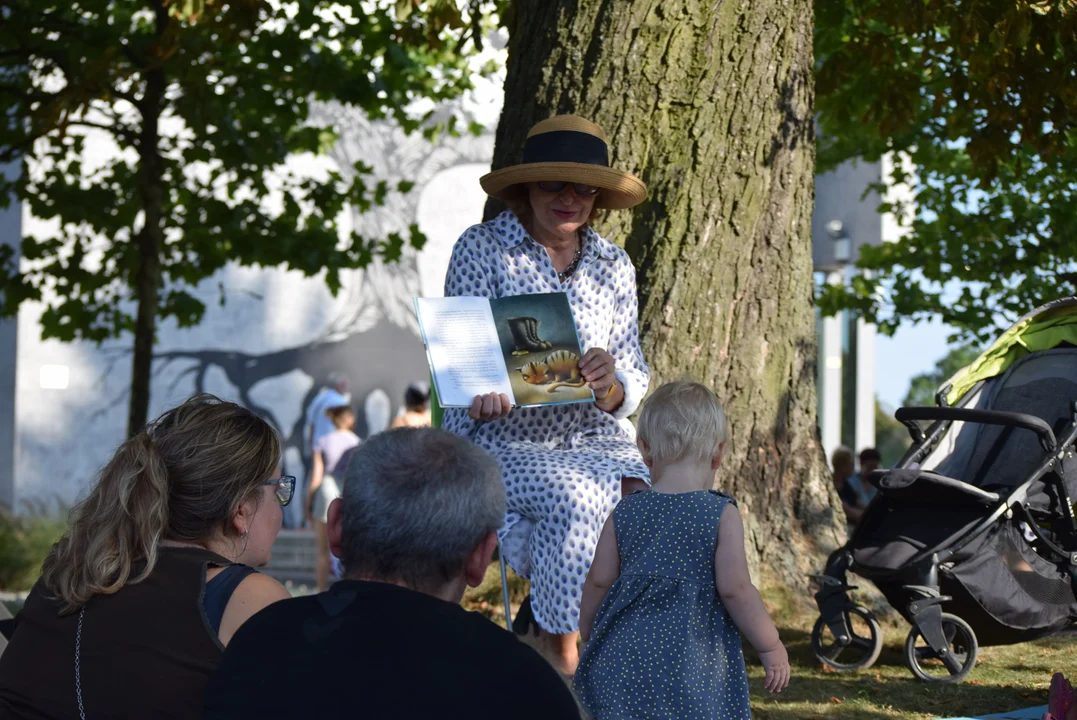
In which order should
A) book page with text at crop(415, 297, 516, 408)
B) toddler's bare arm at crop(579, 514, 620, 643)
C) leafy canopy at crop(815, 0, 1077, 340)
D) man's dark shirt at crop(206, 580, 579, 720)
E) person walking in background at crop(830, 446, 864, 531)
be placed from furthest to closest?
1. person walking in background at crop(830, 446, 864, 531)
2. leafy canopy at crop(815, 0, 1077, 340)
3. book page with text at crop(415, 297, 516, 408)
4. toddler's bare arm at crop(579, 514, 620, 643)
5. man's dark shirt at crop(206, 580, 579, 720)

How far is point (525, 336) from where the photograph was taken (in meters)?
4.47

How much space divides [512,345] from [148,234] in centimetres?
762

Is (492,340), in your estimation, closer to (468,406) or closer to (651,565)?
(468,406)

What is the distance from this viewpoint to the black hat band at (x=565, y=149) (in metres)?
4.80

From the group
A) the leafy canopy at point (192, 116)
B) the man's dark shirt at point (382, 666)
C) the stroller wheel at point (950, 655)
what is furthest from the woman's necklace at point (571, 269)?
the leafy canopy at point (192, 116)

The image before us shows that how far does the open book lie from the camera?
172 inches

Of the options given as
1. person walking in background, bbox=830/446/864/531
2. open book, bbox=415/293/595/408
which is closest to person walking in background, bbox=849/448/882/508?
person walking in background, bbox=830/446/864/531

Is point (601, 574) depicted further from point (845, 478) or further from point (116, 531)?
point (845, 478)

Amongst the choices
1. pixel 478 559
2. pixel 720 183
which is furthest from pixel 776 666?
pixel 720 183

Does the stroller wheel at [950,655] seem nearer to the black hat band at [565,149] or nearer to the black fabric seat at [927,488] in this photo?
the black fabric seat at [927,488]

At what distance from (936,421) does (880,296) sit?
11.3 meters

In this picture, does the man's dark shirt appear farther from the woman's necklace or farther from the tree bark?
the tree bark

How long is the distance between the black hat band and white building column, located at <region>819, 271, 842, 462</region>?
68.1 ft

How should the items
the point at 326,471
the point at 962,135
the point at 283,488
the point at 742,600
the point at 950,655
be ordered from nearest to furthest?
the point at 283,488 → the point at 742,600 → the point at 950,655 → the point at 962,135 → the point at 326,471
